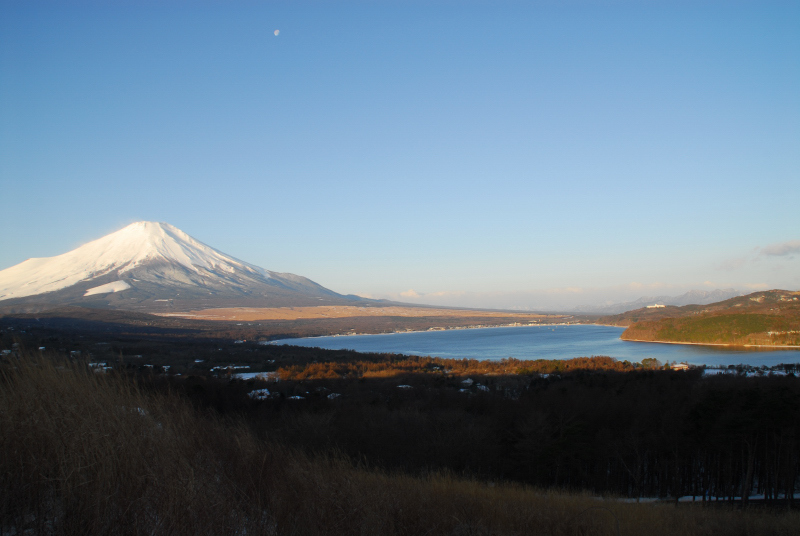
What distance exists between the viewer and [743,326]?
79375 mm

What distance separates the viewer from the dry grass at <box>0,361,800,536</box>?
331 cm

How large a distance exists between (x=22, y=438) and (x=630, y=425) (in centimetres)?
2535

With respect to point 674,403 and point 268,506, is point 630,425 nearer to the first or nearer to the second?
point 674,403

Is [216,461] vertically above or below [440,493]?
above

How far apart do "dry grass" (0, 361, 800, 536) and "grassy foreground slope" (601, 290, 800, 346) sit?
8458cm

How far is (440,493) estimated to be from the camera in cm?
640

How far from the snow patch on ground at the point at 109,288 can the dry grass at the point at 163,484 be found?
7673 inches

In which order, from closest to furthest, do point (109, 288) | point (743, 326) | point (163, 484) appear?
1. point (163, 484)
2. point (743, 326)
3. point (109, 288)

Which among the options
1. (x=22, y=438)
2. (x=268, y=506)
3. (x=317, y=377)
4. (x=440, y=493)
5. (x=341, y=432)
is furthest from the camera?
(x=317, y=377)

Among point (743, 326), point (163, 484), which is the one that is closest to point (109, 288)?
point (743, 326)

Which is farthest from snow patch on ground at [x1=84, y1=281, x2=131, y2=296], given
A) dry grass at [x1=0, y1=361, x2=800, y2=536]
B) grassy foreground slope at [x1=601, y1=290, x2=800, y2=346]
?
dry grass at [x1=0, y1=361, x2=800, y2=536]

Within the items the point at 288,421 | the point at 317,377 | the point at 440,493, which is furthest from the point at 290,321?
the point at 440,493

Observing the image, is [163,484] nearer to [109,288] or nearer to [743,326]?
[743,326]

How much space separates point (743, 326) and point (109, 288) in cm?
19138
